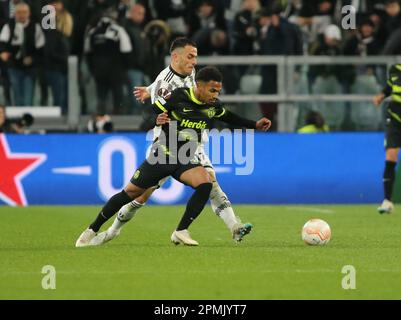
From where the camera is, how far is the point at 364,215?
17.0 meters

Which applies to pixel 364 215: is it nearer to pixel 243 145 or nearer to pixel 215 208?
pixel 243 145

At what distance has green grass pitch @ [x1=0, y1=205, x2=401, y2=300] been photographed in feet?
29.9

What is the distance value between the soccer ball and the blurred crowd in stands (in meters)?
8.46

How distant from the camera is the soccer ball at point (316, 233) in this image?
12.5 meters

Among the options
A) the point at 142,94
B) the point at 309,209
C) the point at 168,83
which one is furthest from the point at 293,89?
the point at 142,94

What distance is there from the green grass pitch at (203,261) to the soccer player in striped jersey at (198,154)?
0.19 m

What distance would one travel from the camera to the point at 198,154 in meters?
12.5

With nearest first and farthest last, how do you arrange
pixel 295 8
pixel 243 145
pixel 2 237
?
pixel 2 237 < pixel 243 145 < pixel 295 8

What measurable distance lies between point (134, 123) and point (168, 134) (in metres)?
9.42

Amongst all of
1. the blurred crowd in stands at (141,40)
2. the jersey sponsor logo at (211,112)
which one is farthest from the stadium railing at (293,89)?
the jersey sponsor logo at (211,112)

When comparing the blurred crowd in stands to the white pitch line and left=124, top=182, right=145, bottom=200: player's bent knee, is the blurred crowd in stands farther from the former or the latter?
left=124, top=182, right=145, bottom=200: player's bent knee
